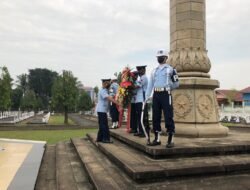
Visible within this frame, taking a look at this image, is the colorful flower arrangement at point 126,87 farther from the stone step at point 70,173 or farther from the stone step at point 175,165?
the stone step at point 175,165

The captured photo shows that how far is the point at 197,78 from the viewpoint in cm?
812

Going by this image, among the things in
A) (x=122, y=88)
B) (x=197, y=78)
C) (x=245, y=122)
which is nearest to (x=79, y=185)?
(x=122, y=88)

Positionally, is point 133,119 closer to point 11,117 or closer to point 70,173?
point 70,173

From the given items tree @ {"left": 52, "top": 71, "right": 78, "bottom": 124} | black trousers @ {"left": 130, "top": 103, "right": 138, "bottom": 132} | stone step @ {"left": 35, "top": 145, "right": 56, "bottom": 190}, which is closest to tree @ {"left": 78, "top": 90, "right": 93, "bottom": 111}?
Result: tree @ {"left": 52, "top": 71, "right": 78, "bottom": 124}

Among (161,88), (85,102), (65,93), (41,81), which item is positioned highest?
(41,81)

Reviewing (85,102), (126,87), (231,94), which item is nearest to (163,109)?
(126,87)

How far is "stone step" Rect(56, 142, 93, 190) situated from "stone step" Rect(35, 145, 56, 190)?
0.40 ft

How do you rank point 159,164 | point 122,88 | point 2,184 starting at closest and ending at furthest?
1. point 159,164
2. point 2,184
3. point 122,88

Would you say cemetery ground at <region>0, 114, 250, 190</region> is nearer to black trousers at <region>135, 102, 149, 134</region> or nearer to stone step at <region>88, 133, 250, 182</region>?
stone step at <region>88, 133, 250, 182</region>

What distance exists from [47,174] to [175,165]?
105 inches

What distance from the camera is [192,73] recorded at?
833 centimetres

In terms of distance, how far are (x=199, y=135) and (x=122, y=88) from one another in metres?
2.25

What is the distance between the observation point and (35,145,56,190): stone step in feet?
17.3

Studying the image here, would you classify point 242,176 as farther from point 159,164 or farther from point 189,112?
point 189,112
